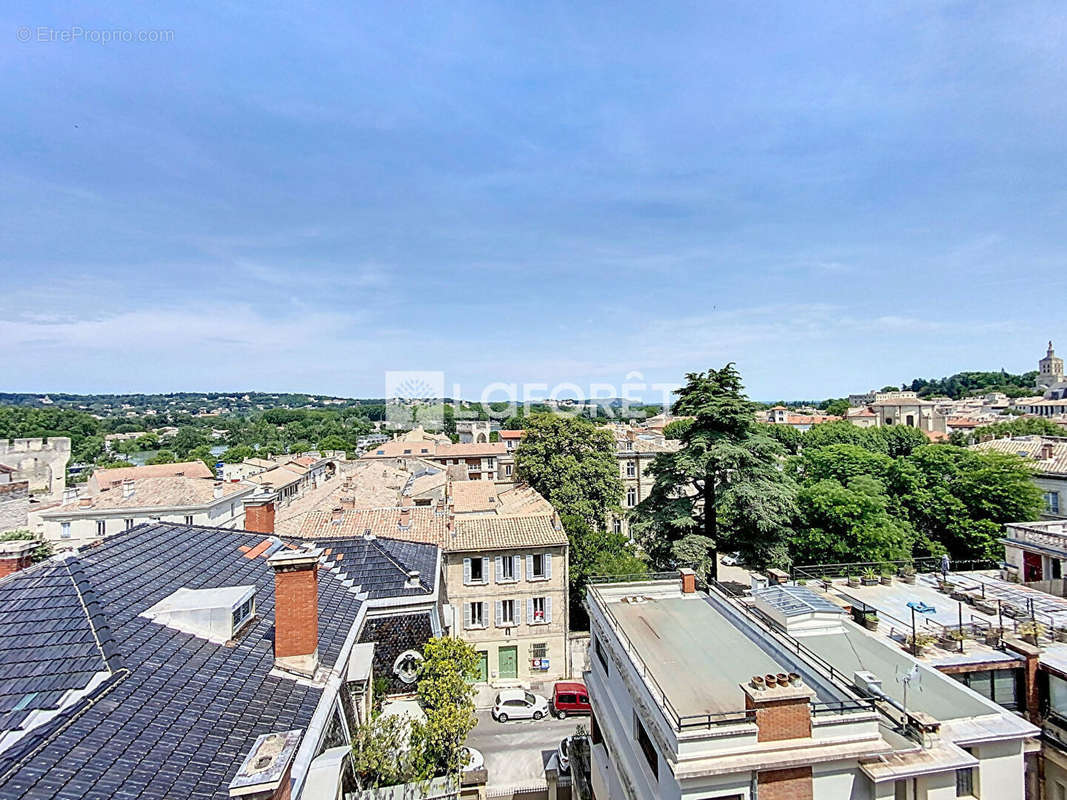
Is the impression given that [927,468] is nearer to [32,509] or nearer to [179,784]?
[179,784]

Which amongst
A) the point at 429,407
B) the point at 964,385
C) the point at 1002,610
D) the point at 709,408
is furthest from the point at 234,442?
the point at 964,385

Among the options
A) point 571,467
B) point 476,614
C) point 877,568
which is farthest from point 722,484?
point 571,467

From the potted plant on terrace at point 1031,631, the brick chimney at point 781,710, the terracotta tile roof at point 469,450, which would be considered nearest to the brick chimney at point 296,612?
the brick chimney at point 781,710

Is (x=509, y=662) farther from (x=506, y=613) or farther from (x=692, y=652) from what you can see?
(x=692, y=652)

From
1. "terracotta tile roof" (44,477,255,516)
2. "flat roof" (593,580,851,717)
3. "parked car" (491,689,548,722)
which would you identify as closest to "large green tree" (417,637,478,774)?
"flat roof" (593,580,851,717)

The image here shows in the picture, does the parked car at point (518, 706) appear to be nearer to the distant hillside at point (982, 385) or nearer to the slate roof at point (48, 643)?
the slate roof at point (48, 643)

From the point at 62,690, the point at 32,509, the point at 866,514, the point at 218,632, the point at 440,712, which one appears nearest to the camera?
the point at 62,690
